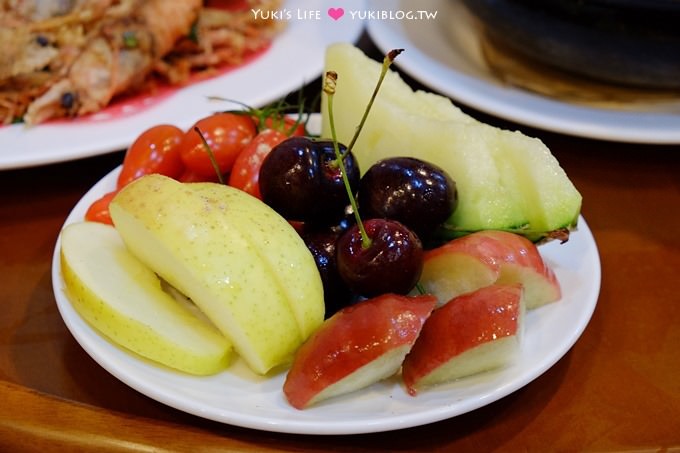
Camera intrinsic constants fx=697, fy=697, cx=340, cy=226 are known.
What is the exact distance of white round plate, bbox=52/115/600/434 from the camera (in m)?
0.75

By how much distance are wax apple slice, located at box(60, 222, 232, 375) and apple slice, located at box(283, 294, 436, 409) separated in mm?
110

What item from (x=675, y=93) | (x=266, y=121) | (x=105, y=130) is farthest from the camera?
(x=675, y=93)

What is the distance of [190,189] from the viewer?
0.86 meters

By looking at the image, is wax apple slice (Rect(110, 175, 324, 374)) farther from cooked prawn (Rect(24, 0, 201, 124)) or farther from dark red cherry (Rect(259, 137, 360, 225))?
cooked prawn (Rect(24, 0, 201, 124))

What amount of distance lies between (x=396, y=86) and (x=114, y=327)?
0.57 meters

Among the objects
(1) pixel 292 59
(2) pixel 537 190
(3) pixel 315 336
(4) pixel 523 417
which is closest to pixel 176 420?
(3) pixel 315 336

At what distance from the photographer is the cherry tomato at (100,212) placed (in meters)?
1.02

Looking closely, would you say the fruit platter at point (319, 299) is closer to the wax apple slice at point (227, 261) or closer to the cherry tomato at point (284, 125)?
the wax apple slice at point (227, 261)

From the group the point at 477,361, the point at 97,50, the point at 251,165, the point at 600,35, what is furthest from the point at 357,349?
the point at 97,50

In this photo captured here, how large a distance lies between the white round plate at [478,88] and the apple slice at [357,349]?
768mm

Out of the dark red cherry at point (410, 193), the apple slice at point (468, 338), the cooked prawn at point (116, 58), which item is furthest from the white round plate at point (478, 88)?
the apple slice at point (468, 338)

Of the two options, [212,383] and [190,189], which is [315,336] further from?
[190,189]

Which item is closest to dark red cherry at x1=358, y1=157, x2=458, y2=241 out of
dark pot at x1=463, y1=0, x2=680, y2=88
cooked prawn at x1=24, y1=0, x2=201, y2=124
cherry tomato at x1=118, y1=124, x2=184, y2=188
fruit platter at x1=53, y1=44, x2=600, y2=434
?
fruit platter at x1=53, y1=44, x2=600, y2=434

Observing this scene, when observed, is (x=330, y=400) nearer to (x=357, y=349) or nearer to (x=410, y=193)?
(x=357, y=349)
